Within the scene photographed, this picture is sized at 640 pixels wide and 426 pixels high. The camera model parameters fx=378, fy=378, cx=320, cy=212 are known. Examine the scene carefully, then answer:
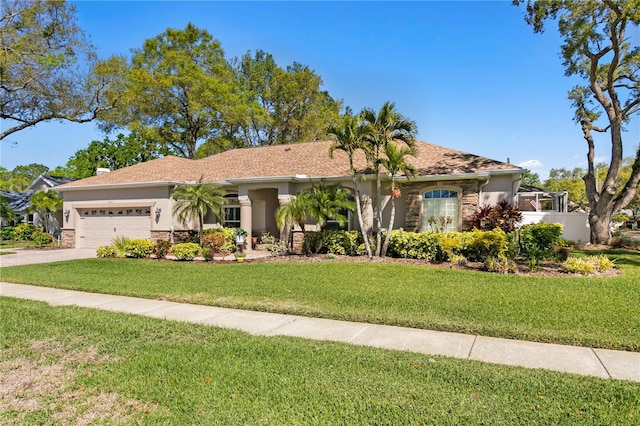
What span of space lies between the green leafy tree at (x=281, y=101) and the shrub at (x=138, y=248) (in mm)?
19083

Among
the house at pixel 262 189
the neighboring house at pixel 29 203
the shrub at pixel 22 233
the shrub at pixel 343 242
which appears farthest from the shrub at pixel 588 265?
the shrub at pixel 22 233

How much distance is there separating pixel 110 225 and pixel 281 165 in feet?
31.6

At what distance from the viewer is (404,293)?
8273 millimetres

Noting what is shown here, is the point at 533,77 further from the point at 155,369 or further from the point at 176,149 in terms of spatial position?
the point at 176,149

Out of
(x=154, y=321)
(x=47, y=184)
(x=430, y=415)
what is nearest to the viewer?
(x=430, y=415)

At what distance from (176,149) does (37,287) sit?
2679cm

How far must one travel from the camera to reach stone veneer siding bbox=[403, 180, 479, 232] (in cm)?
1471

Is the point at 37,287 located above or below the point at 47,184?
below

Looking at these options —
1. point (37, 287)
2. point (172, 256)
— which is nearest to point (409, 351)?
point (37, 287)

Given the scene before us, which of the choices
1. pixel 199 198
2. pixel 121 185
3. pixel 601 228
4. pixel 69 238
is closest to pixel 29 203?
pixel 69 238

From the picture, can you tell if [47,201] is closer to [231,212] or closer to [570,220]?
[231,212]

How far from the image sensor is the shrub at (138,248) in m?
15.2

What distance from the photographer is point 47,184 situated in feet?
98.3

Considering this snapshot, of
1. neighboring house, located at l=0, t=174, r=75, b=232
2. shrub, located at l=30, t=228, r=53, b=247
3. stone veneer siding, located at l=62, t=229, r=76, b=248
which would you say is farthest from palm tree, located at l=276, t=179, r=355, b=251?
neighboring house, located at l=0, t=174, r=75, b=232
